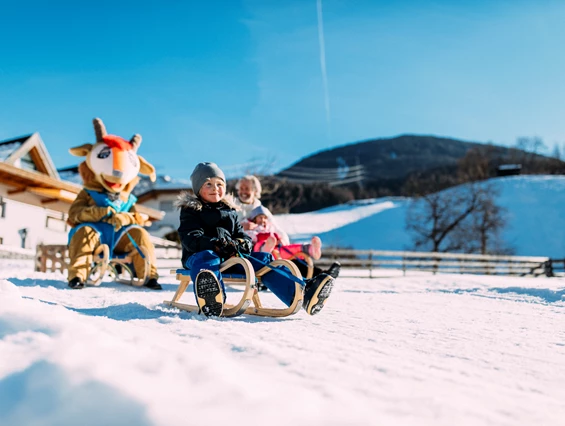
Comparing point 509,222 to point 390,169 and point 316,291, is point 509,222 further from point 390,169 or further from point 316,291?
point 390,169

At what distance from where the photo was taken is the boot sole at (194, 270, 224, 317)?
2.79 meters

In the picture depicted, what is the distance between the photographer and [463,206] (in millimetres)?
27688

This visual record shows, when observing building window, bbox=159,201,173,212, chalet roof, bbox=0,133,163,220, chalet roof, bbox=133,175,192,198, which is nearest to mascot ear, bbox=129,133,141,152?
chalet roof, bbox=0,133,163,220

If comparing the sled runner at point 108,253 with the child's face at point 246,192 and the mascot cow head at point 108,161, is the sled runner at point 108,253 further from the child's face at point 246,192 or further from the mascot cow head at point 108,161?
the child's face at point 246,192

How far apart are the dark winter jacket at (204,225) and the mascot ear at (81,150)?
9.08 ft

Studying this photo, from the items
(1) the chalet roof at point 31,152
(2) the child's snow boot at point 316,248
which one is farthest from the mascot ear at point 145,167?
(1) the chalet roof at point 31,152

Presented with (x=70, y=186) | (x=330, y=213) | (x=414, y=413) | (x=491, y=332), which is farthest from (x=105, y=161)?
(x=330, y=213)

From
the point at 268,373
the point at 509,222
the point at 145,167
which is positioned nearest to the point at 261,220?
the point at 145,167

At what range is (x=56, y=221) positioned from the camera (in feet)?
43.8

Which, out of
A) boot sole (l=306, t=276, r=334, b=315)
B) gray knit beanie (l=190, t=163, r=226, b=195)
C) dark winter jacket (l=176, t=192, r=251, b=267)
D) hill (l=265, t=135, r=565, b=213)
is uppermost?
hill (l=265, t=135, r=565, b=213)

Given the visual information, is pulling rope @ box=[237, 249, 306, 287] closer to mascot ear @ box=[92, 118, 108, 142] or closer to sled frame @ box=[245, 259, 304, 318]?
sled frame @ box=[245, 259, 304, 318]

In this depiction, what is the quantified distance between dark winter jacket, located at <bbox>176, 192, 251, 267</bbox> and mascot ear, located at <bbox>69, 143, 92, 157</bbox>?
2.77m

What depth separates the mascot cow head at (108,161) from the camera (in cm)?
543

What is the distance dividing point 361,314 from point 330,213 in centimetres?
3765
